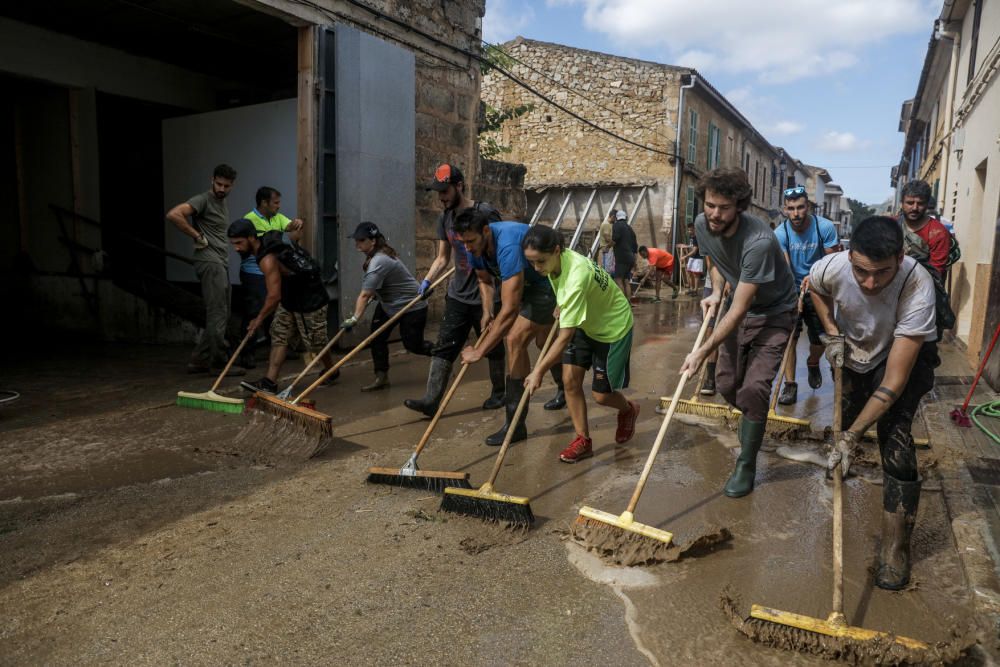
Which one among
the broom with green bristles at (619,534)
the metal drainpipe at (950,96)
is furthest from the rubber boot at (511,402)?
the metal drainpipe at (950,96)

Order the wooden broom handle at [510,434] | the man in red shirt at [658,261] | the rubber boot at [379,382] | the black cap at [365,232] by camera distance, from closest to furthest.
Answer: the wooden broom handle at [510,434] → the black cap at [365,232] → the rubber boot at [379,382] → the man in red shirt at [658,261]

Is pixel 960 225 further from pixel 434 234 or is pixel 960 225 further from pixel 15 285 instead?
pixel 15 285

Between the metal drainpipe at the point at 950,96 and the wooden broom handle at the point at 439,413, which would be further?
the metal drainpipe at the point at 950,96

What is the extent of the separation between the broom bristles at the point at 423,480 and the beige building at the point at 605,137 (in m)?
15.2

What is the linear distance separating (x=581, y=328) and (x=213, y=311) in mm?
3880

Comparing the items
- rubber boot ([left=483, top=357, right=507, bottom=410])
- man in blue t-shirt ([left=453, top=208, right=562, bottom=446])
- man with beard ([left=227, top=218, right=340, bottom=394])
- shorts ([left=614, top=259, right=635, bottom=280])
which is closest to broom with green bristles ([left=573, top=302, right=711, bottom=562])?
man in blue t-shirt ([left=453, top=208, right=562, bottom=446])

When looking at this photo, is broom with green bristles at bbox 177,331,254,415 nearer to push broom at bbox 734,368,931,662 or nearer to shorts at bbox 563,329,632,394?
shorts at bbox 563,329,632,394

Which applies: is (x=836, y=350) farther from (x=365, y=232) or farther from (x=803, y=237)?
(x=365, y=232)

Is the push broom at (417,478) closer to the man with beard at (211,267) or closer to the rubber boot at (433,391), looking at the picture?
the rubber boot at (433,391)

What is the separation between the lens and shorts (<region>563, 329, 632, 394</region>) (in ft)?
13.4

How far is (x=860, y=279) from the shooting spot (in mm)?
2830

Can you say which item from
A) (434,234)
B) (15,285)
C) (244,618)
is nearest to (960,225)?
(434,234)

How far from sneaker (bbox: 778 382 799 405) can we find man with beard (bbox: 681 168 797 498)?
1996 mm

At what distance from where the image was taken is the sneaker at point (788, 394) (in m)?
5.65
